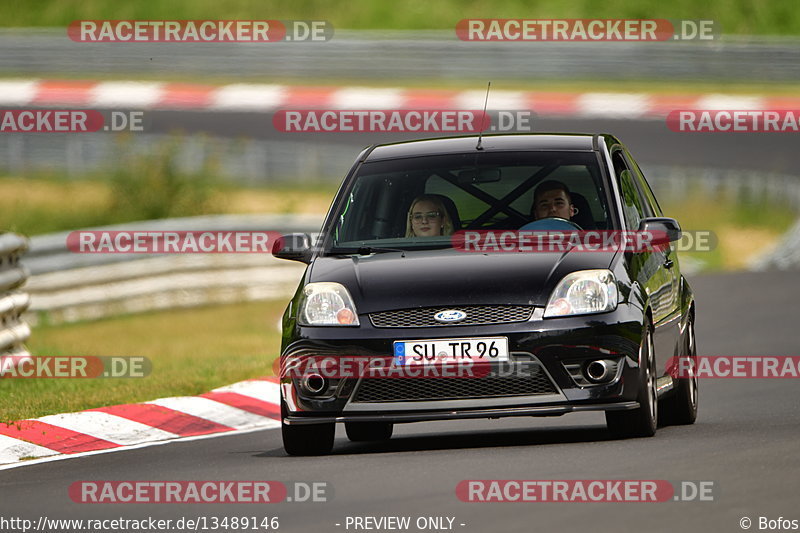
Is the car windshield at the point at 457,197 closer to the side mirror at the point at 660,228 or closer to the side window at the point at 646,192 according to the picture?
the side mirror at the point at 660,228

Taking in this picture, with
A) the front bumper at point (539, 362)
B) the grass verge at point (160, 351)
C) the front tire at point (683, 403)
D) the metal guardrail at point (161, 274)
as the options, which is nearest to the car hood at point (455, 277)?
the front bumper at point (539, 362)

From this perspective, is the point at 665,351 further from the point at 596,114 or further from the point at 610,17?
the point at 610,17

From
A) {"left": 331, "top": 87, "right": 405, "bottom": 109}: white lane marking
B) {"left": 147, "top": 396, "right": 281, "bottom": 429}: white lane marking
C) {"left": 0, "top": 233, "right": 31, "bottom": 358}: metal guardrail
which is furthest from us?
{"left": 331, "top": 87, "right": 405, "bottom": 109}: white lane marking

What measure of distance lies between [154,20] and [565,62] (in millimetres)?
10088

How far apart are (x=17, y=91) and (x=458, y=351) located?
24.5 m

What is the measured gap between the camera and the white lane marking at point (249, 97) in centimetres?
3200

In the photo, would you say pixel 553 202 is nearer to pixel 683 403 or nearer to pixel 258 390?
pixel 683 403

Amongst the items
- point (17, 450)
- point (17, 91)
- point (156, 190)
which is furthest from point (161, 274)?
point (17, 91)

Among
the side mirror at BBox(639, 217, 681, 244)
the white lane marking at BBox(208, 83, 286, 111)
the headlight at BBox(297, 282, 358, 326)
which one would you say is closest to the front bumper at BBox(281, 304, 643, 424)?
the headlight at BBox(297, 282, 358, 326)

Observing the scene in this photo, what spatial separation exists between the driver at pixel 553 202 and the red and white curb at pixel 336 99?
1961 cm

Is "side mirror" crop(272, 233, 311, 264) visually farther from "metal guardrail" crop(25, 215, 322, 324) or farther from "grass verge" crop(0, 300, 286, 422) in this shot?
"metal guardrail" crop(25, 215, 322, 324)

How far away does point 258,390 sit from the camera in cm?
1238

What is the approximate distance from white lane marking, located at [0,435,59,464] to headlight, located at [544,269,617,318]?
9.80ft

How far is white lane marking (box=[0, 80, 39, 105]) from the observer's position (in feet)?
103
